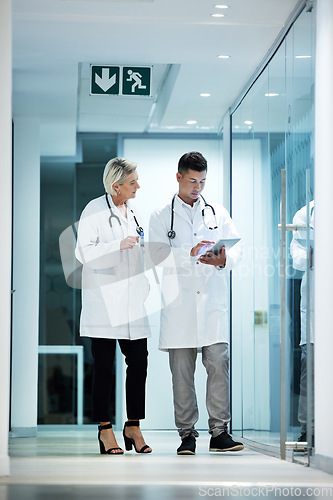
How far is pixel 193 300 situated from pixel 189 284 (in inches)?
3.4

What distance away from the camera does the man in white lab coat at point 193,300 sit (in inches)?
187

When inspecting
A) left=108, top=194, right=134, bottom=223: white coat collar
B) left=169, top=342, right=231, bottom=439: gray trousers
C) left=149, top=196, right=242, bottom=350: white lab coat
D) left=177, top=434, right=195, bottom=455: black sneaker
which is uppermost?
left=108, top=194, right=134, bottom=223: white coat collar

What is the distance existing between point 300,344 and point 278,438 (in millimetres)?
587

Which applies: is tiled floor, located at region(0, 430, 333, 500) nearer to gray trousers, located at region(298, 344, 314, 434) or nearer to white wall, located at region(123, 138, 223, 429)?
gray trousers, located at region(298, 344, 314, 434)

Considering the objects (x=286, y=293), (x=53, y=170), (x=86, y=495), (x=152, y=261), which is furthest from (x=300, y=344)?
(x=53, y=170)

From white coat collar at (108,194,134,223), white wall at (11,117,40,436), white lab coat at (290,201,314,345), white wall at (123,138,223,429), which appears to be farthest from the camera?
white wall at (11,117,40,436)

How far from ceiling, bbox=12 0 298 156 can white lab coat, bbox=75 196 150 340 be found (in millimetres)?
966

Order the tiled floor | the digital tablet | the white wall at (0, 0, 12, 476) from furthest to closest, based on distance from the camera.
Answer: the digital tablet, the white wall at (0, 0, 12, 476), the tiled floor

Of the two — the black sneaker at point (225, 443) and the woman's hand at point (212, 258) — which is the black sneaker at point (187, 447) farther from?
the woman's hand at point (212, 258)

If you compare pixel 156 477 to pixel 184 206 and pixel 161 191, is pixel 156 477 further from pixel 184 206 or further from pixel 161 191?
pixel 161 191

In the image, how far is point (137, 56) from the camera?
5461 millimetres

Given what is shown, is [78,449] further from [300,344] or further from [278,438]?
[300,344]

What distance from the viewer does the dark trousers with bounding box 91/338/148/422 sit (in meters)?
4.76

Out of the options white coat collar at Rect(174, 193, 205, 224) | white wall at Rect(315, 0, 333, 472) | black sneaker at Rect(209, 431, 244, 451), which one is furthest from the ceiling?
black sneaker at Rect(209, 431, 244, 451)
